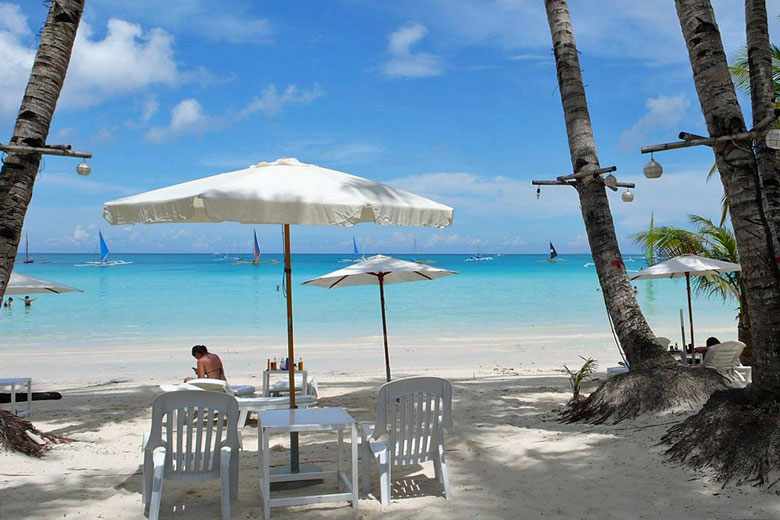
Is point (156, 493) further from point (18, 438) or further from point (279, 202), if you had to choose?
point (18, 438)

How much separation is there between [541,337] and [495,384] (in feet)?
29.9

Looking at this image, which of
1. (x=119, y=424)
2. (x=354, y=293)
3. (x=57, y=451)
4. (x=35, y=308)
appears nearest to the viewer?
(x=57, y=451)

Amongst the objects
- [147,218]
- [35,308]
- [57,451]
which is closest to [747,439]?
[147,218]

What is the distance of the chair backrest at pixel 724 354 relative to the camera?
8.41 metres

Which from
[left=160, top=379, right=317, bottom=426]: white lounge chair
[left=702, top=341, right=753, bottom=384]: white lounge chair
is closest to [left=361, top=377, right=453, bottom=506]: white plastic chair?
[left=160, top=379, right=317, bottom=426]: white lounge chair

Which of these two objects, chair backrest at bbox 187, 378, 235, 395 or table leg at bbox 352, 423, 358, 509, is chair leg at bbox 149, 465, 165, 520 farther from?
chair backrest at bbox 187, 378, 235, 395

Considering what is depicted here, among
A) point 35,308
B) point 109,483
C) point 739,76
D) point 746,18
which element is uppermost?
point 739,76

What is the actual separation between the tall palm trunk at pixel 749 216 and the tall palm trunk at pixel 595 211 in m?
1.93

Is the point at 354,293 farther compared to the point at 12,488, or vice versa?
the point at 354,293

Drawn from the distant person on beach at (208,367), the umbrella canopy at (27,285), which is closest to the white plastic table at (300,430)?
the distant person on beach at (208,367)

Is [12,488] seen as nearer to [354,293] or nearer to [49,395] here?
[49,395]

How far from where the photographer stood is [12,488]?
432cm

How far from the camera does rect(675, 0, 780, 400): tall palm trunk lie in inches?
177

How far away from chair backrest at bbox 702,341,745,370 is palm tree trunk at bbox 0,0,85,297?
7.97 meters
